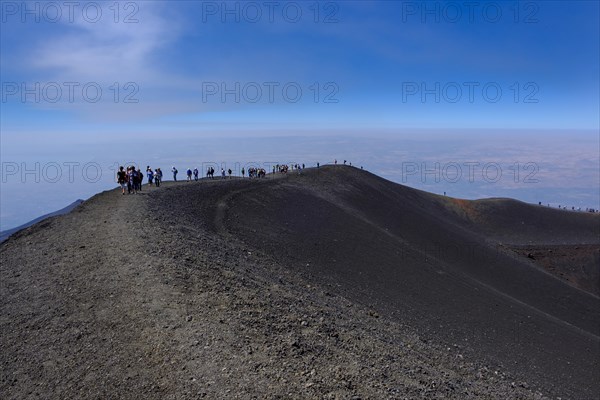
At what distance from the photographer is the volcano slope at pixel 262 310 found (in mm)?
6918

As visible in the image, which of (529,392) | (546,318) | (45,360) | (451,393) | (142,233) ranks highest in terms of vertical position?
(142,233)

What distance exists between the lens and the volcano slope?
692 centimetres

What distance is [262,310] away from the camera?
30.5ft

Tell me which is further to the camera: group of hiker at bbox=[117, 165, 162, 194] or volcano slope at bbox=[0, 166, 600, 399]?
group of hiker at bbox=[117, 165, 162, 194]

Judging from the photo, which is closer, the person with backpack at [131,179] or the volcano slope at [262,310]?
the volcano slope at [262,310]

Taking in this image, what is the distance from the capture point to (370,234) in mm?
26797

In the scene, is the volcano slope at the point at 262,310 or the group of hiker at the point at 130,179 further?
the group of hiker at the point at 130,179

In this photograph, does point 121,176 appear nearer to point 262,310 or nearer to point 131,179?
point 131,179

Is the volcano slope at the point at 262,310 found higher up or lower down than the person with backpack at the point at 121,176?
lower down

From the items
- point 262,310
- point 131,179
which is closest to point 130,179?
point 131,179

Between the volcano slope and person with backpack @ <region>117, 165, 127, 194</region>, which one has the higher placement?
person with backpack @ <region>117, 165, 127, 194</region>

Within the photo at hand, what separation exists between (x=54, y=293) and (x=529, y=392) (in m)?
12.9

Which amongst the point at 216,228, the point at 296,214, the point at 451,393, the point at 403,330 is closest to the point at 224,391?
the point at 451,393

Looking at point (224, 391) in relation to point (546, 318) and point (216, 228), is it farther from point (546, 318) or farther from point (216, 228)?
point (546, 318)
